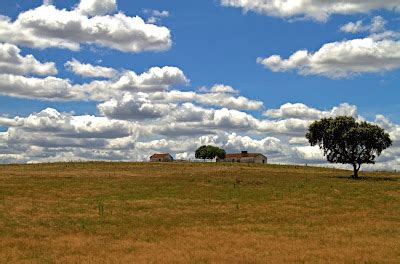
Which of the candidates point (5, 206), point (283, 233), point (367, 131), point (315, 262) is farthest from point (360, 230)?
point (367, 131)

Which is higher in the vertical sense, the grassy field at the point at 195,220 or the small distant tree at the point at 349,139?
the small distant tree at the point at 349,139

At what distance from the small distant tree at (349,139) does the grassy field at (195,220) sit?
1458 centimetres

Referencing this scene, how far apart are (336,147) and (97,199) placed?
161ft

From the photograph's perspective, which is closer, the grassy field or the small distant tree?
the grassy field

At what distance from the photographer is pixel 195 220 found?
40.8m

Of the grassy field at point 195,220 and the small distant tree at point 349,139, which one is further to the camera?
the small distant tree at point 349,139

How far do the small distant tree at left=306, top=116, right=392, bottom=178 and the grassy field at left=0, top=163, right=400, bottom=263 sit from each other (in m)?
14.6

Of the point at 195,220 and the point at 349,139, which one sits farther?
the point at 349,139

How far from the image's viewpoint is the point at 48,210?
4438 cm

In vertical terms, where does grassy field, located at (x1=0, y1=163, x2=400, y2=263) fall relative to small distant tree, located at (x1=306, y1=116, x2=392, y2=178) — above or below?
below

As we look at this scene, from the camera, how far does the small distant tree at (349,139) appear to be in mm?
82688

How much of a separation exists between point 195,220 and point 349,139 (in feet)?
163

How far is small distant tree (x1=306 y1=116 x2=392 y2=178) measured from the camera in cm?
8269

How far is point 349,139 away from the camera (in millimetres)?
83000
